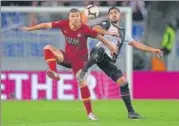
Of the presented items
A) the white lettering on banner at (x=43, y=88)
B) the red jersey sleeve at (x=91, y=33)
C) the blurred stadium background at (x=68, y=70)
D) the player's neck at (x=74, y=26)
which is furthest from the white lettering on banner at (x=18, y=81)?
the red jersey sleeve at (x=91, y=33)

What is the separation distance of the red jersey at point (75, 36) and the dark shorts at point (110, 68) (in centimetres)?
36

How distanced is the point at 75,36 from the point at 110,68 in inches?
33.7

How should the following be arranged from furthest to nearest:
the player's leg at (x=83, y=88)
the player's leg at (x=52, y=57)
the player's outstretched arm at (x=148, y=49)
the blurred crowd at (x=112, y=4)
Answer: the blurred crowd at (x=112, y=4) < the player's outstretched arm at (x=148, y=49) < the player's leg at (x=83, y=88) < the player's leg at (x=52, y=57)

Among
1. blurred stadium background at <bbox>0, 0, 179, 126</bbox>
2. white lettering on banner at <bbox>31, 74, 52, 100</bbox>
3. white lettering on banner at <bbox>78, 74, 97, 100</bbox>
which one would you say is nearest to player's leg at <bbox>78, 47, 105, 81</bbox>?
blurred stadium background at <bbox>0, 0, 179, 126</bbox>

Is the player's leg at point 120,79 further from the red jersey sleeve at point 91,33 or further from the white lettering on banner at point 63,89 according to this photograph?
the white lettering on banner at point 63,89

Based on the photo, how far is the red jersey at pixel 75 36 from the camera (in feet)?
46.3

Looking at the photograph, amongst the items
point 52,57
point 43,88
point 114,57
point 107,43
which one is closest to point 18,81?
point 43,88

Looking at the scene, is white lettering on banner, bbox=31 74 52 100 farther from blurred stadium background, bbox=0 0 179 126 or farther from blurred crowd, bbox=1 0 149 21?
blurred crowd, bbox=1 0 149 21

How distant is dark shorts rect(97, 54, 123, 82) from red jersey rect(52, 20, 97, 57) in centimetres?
36

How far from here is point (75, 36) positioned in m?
14.2

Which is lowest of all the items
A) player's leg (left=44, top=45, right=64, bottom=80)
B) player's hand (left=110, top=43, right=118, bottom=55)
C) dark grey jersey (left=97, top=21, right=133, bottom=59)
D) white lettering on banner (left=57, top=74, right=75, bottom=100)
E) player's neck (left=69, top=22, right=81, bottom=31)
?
white lettering on banner (left=57, top=74, right=75, bottom=100)

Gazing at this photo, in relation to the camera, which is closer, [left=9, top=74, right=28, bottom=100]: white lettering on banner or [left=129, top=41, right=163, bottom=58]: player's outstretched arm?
[left=129, top=41, right=163, bottom=58]: player's outstretched arm

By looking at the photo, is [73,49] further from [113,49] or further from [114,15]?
[114,15]

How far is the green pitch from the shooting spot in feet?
43.8
